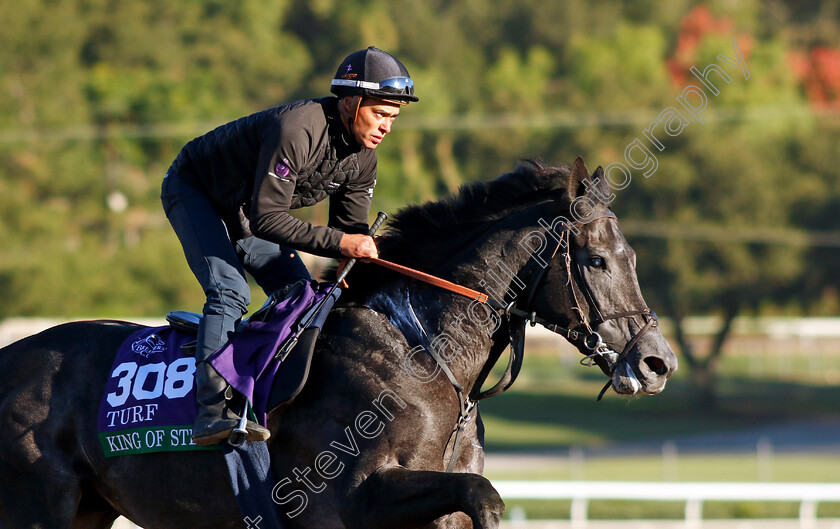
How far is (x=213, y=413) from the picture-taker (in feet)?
17.0

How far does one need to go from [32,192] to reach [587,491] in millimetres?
28819

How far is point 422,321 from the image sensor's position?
5.40 meters

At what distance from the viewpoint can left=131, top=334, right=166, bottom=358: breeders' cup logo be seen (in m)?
5.70

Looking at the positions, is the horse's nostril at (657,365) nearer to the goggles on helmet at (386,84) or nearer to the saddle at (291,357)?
the saddle at (291,357)

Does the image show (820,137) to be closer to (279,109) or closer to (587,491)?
(587,491)

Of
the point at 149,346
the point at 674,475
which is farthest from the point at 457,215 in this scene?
the point at 674,475

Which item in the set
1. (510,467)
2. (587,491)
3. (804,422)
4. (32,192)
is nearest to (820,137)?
(804,422)

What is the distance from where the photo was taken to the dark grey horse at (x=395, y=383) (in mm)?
A: 5051

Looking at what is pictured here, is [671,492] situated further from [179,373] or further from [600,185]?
[179,373]

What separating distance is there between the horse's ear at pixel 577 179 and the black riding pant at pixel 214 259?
1.70 metres

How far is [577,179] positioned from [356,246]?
3.76 ft

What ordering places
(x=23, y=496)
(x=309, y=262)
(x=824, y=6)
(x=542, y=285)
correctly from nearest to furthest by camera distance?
(x=542, y=285), (x=23, y=496), (x=309, y=262), (x=824, y=6)

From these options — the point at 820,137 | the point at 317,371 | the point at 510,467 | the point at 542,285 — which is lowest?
the point at 317,371

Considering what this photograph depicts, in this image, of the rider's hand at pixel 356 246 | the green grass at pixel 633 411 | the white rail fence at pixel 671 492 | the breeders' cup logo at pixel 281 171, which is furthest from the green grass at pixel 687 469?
the breeders' cup logo at pixel 281 171
